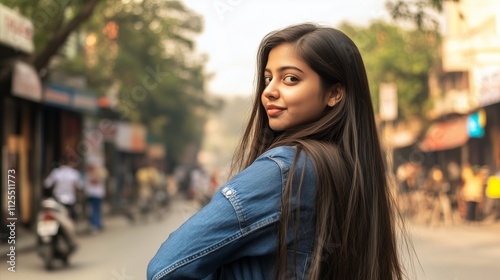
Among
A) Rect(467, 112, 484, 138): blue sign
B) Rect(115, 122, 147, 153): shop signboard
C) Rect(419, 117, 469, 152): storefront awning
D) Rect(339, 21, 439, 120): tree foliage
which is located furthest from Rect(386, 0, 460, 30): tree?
Rect(115, 122, 147, 153): shop signboard

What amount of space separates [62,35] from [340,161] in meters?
10.3

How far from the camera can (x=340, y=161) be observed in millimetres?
1471

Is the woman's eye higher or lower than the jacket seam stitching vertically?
higher

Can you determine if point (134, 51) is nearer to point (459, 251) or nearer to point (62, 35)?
point (62, 35)

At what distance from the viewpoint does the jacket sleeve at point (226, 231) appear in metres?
1.33

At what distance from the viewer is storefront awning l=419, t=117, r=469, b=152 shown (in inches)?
923

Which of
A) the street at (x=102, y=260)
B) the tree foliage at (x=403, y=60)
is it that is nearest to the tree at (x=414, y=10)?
the street at (x=102, y=260)

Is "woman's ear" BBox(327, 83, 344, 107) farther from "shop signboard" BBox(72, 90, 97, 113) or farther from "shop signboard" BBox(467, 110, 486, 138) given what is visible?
"shop signboard" BBox(467, 110, 486, 138)

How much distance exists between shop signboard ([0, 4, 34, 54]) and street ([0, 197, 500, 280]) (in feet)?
10.2

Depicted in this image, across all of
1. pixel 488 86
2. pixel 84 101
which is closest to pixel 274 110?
pixel 488 86

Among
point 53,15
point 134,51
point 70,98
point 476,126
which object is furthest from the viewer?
point 134,51

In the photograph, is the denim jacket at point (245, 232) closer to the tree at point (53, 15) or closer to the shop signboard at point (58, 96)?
the tree at point (53, 15)

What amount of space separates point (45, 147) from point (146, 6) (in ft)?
16.7

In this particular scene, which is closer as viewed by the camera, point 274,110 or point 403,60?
point 274,110
